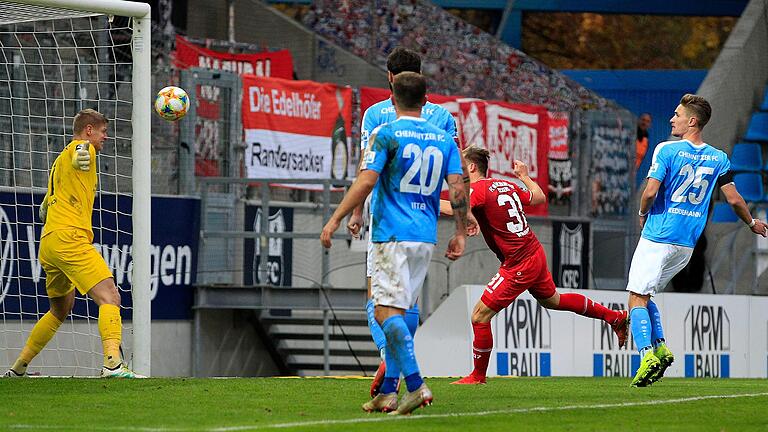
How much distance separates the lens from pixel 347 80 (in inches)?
901

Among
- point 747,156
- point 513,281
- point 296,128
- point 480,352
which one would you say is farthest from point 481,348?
point 747,156

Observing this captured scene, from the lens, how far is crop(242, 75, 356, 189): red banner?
57.9 ft

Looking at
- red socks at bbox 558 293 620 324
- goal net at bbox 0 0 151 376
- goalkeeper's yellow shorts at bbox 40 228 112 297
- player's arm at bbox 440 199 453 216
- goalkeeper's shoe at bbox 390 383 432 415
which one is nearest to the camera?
goalkeeper's shoe at bbox 390 383 432 415

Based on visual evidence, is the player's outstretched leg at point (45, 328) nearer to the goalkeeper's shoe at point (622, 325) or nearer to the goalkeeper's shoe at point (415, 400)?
the goalkeeper's shoe at point (622, 325)

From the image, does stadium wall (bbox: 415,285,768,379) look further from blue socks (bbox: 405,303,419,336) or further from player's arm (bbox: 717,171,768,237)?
blue socks (bbox: 405,303,419,336)

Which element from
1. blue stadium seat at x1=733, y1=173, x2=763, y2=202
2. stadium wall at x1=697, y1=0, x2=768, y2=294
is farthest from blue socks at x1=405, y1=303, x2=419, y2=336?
stadium wall at x1=697, y1=0, x2=768, y2=294

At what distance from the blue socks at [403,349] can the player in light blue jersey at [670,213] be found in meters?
3.32

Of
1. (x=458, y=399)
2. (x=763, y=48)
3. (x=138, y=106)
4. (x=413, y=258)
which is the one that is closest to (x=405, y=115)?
(x=413, y=258)

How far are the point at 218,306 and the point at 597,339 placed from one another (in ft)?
14.4

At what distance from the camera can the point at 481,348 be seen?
36.5 feet

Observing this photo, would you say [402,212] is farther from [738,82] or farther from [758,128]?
[738,82]

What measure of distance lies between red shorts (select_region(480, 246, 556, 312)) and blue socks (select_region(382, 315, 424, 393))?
132 inches

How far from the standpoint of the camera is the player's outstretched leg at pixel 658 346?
10.8 meters

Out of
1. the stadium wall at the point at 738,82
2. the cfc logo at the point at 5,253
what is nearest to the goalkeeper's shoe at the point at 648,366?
the cfc logo at the point at 5,253
